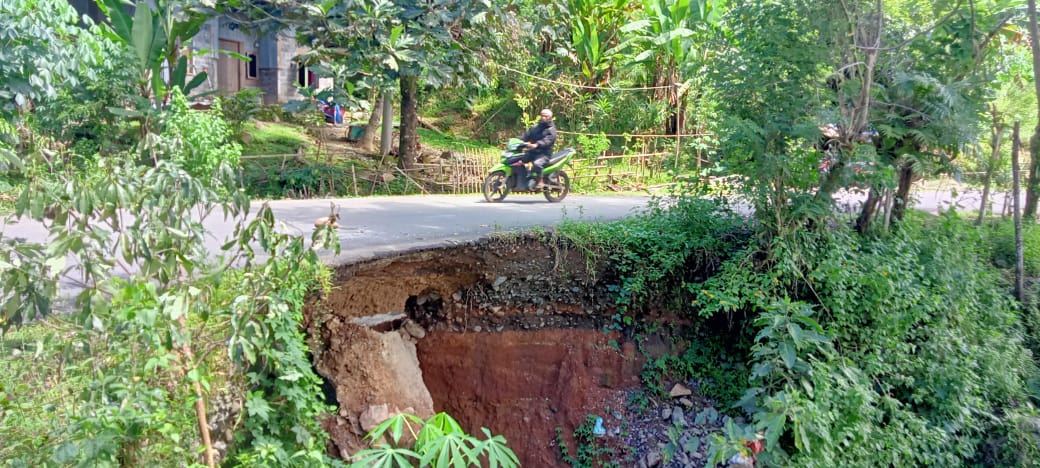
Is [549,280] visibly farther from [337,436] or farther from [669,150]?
[669,150]

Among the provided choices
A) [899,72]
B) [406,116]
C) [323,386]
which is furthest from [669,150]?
[323,386]

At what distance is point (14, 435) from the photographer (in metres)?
3.85

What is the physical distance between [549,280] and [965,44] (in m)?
4.79

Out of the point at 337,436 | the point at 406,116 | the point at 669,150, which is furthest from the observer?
the point at 669,150

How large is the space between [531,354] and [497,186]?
4.05 m

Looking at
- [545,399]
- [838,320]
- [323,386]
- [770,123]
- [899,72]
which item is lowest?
[545,399]

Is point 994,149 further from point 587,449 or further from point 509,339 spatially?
point 509,339

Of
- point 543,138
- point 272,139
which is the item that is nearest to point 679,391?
point 543,138

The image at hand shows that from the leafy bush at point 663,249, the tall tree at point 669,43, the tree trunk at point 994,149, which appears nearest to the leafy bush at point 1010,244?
the tree trunk at point 994,149

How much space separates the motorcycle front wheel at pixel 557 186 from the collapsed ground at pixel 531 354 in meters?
3.65

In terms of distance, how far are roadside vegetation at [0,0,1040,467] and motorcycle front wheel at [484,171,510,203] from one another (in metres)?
1.92

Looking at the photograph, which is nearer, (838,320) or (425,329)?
(838,320)

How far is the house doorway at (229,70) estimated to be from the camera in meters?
18.3

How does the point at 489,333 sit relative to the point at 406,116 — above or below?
below
